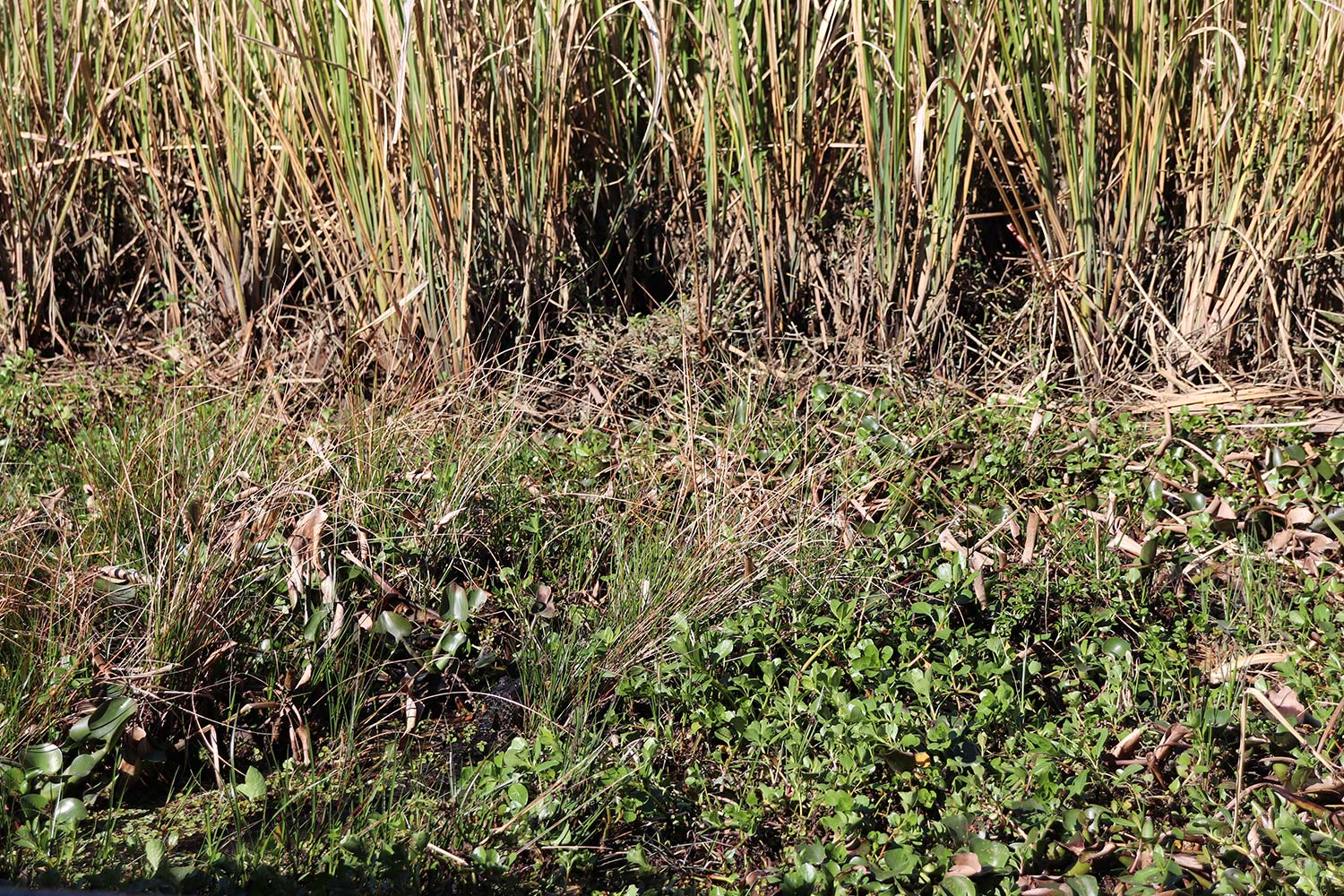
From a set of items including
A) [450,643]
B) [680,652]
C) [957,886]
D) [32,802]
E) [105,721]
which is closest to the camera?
[957,886]

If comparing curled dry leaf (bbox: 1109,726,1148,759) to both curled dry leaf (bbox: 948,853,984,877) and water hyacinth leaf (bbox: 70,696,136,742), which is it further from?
water hyacinth leaf (bbox: 70,696,136,742)

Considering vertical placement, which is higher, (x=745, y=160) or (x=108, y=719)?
(x=745, y=160)

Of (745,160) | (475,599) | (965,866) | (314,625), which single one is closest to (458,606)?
(475,599)

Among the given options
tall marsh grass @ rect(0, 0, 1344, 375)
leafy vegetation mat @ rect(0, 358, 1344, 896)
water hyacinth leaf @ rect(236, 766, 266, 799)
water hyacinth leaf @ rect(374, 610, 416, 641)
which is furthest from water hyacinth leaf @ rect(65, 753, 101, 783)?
tall marsh grass @ rect(0, 0, 1344, 375)

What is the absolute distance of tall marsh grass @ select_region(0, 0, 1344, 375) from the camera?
288cm

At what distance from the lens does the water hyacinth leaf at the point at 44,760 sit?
185 centimetres

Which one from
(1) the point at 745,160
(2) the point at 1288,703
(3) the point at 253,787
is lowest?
(2) the point at 1288,703

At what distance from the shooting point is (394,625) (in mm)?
2164

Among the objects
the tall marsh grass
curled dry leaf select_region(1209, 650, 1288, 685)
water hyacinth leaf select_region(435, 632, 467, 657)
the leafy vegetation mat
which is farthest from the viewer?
the tall marsh grass

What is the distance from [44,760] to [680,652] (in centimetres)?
104

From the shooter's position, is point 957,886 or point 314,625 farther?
point 314,625

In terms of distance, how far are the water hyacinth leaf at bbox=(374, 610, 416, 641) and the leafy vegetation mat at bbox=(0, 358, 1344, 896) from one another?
0.01 metres

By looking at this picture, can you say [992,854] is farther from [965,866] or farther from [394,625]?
[394,625]

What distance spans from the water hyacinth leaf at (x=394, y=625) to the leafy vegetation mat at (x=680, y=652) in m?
0.01
